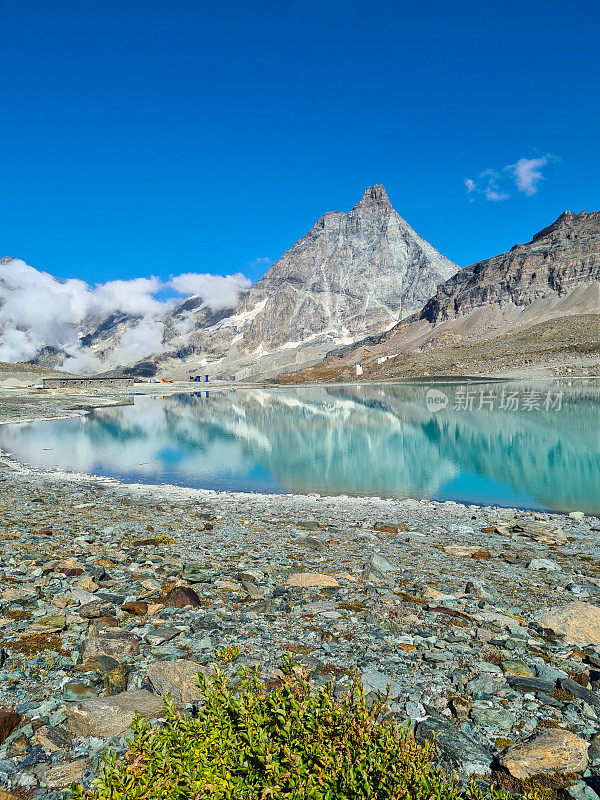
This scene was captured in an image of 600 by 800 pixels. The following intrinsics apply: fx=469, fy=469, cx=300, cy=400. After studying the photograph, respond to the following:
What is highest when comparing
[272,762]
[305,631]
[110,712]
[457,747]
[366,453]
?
[272,762]

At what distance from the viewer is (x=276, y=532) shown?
16875mm

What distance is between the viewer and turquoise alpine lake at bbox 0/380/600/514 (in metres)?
30.4

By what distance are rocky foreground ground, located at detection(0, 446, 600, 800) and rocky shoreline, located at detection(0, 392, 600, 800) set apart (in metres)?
0.03

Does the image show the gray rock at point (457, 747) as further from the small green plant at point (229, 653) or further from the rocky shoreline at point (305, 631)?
the small green plant at point (229, 653)

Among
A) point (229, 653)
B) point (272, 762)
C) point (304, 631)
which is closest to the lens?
point (272, 762)

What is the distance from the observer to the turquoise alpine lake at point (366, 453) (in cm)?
3044

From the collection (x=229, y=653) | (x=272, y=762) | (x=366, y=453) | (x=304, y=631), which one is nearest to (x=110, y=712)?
(x=229, y=653)

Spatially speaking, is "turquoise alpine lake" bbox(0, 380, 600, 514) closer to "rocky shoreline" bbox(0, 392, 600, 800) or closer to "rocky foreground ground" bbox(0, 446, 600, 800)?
"rocky shoreline" bbox(0, 392, 600, 800)

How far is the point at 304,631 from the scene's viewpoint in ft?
27.3

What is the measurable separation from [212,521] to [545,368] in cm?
16996

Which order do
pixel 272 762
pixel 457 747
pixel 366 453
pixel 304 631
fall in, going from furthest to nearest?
pixel 366 453
pixel 304 631
pixel 457 747
pixel 272 762

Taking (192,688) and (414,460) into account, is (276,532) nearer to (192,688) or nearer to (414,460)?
(192,688)

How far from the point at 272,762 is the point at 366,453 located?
41.6 meters

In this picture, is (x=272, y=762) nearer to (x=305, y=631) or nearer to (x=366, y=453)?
(x=305, y=631)
